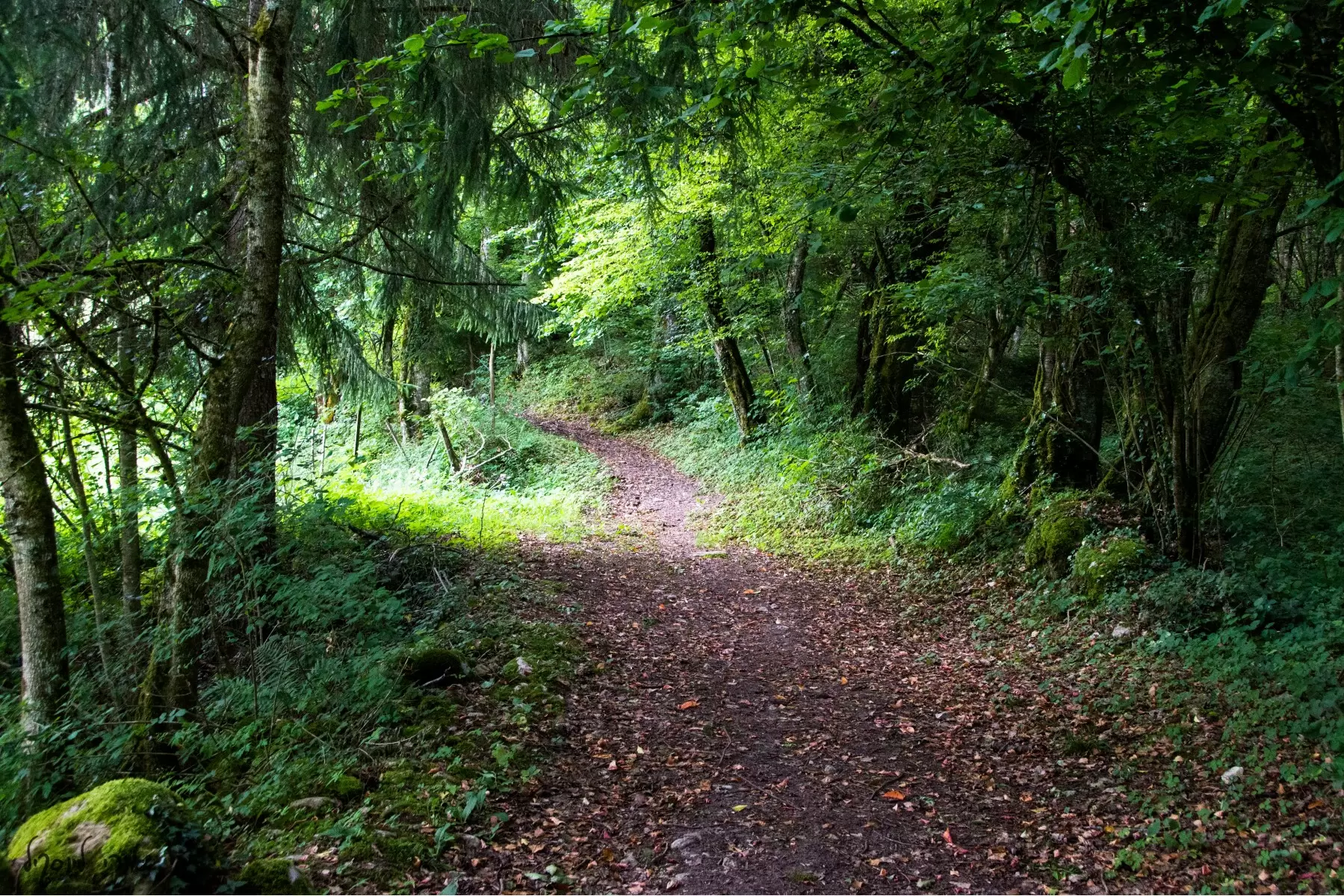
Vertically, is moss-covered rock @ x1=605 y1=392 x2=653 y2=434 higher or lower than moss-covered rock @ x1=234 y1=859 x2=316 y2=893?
higher

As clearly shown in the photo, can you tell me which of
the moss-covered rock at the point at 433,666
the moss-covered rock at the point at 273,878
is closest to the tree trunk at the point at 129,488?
the moss-covered rock at the point at 433,666

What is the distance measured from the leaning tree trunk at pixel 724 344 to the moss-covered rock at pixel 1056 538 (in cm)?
826

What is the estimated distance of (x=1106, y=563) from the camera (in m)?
6.89

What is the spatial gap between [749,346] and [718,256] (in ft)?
13.8

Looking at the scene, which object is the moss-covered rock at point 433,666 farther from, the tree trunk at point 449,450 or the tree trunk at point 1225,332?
the tree trunk at point 449,450

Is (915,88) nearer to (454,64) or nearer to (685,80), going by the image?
(685,80)

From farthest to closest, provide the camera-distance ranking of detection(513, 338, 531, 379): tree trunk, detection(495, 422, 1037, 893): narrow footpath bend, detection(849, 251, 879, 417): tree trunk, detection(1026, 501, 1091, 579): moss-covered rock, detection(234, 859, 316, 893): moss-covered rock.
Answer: detection(513, 338, 531, 379): tree trunk → detection(849, 251, 879, 417): tree trunk → detection(1026, 501, 1091, 579): moss-covered rock → detection(495, 422, 1037, 893): narrow footpath bend → detection(234, 859, 316, 893): moss-covered rock

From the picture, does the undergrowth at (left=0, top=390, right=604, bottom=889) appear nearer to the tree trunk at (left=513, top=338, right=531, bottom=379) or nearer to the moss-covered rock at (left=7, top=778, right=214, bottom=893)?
the moss-covered rock at (left=7, top=778, right=214, bottom=893)

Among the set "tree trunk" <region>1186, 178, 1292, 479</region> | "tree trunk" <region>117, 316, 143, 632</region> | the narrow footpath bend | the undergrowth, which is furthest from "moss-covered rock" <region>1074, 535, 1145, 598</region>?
"tree trunk" <region>117, 316, 143, 632</region>

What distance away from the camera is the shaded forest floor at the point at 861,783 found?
12.0ft

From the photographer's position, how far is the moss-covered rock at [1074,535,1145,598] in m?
6.74

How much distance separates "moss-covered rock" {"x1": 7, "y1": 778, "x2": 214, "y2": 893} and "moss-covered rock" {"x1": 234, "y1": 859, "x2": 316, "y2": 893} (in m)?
0.18

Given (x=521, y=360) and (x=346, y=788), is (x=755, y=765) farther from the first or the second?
(x=521, y=360)

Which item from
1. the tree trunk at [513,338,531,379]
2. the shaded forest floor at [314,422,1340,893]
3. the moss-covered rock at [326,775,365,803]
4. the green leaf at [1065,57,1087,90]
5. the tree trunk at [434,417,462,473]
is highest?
the tree trunk at [513,338,531,379]
